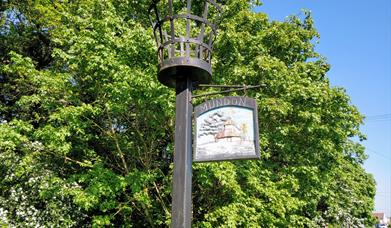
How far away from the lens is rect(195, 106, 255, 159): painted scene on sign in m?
3.41

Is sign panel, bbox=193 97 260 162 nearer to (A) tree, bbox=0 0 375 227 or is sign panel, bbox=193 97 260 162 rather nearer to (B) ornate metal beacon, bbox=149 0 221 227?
(B) ornate metal beacon, bbox=149 0 221 227

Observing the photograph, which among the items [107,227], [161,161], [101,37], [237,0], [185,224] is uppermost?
[237,0]

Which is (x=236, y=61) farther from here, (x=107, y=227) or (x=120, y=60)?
(x=107, y=227)

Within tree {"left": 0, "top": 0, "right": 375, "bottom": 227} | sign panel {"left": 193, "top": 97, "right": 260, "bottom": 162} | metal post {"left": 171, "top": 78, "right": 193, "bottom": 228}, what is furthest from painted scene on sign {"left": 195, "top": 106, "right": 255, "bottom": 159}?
tree {"left": 0, "top": 0, "right": 375, "bottom": 227}

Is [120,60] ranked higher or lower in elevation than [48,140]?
higher

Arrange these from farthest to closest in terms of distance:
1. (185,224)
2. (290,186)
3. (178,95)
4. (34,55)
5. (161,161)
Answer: (34,55), (161,161), (290,186), (178,95), (185,224)

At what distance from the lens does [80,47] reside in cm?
911

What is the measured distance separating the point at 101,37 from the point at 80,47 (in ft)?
2.20

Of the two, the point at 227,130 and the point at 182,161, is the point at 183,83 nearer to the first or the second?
the point at 227,130

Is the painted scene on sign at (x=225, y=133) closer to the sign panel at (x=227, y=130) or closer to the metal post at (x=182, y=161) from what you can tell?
the sign panel at (x=227, y=130)

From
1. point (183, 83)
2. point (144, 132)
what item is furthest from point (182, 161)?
point (144, 132)

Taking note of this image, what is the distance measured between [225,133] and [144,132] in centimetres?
780

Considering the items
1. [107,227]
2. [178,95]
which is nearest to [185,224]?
[178,95]

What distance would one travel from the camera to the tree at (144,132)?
8.86 m
